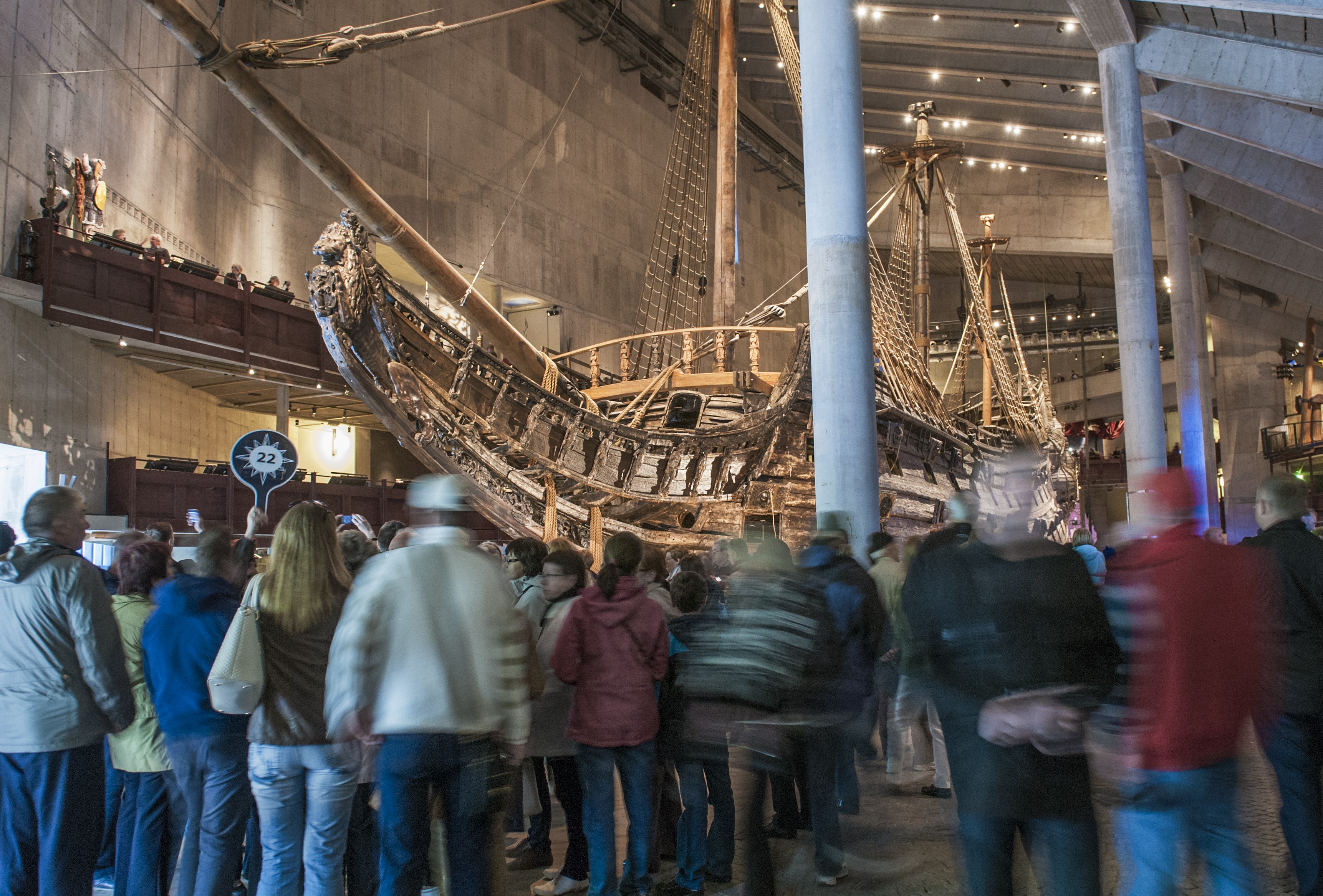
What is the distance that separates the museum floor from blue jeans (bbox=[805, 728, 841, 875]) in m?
0.16

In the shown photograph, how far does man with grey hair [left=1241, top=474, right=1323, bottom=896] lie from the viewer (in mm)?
A: 3068

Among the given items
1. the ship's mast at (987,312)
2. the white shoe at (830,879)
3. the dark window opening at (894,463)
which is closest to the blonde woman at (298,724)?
the white shoe at (830,879)

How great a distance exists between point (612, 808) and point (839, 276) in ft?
14.1

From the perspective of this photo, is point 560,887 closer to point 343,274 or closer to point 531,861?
point 531,861

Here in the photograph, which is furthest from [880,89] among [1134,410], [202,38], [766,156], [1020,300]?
[202,38]

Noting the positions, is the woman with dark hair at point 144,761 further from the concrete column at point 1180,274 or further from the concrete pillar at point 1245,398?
the concrete pillar at point 1245,398

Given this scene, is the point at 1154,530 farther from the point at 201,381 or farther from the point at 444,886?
the point at 201,381

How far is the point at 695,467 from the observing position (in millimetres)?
10305

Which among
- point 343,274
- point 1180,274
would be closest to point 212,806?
point 343,274

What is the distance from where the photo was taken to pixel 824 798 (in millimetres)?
3318

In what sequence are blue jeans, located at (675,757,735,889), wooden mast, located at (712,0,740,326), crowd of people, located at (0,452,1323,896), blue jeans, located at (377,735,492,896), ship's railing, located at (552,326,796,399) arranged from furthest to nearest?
wooden mast, located at (712,0,740,326)
ship's railing, located at (552,326,796,399)
blue jeans, located at (675,757,735,889)
blue jeans, located at (377,735,492,896)
crowd of people, located at (0,452,1323,896)

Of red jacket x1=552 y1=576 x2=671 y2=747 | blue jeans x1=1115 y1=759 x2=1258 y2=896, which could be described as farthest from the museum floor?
blue jeans x1=1115 y1=759 x2=1258 y2=896

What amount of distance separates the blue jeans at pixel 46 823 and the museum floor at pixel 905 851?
1304 mm

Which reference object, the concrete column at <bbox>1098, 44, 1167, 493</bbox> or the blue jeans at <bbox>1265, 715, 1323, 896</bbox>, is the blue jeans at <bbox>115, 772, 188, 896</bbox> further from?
the concrete column at <bbox>1098, 44, 1167, 493</bbox>
